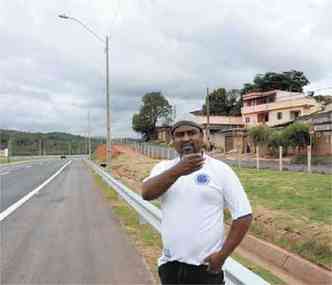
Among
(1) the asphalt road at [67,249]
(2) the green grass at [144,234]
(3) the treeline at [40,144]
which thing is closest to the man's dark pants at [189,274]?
(1) the asphalt road at [67,249]

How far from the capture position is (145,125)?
95.5m

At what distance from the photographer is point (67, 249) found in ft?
28.5

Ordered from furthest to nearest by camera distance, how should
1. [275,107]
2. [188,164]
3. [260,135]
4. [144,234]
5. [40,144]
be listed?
[40,144], [275,107], [260,135], [144,234], [188,164]

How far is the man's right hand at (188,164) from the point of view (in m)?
3.01

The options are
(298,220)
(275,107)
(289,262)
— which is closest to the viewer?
(289,262)

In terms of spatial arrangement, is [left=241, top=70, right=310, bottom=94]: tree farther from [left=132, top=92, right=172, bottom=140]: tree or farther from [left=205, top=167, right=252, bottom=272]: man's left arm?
[left=205, top=167, right=252, bottom=272]: man's left arm

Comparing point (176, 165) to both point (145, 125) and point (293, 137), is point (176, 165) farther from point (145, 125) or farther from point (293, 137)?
point (145, 125)

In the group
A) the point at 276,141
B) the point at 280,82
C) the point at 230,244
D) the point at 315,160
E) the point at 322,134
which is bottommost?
the point at 230,244

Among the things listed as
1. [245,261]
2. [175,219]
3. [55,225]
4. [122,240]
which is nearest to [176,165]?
[175,219]

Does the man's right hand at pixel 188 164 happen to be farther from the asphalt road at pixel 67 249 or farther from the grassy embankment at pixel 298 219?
the grassy embankment at pixel 298 219

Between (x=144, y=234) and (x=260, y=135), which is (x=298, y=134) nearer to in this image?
(x=260, y=135)

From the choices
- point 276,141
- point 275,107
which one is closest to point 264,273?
point 276,141

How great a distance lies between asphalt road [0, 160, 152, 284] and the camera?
6.79 m

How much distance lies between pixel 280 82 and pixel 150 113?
2400 centimetres
